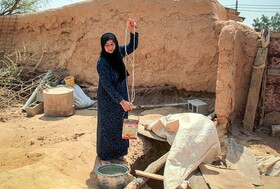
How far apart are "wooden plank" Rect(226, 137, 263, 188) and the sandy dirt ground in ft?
1.98

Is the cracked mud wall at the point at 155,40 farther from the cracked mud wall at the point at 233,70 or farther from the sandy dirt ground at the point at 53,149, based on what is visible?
the sandy dirt ground at the point at 53,149

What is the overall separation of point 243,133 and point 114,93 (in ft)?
9.33

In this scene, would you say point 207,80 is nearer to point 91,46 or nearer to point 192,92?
point 192,92

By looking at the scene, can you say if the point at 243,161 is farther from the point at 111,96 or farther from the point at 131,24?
the point at 131,24

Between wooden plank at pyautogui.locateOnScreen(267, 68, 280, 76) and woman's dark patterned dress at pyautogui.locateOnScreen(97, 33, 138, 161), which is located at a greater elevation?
wooden plank at pyautogui.locateOnScreen(267, 68, 280, 76)

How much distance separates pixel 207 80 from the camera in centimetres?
676

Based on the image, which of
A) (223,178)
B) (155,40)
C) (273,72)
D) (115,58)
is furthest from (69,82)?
(223,178)

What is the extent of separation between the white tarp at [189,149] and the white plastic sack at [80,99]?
122 inches

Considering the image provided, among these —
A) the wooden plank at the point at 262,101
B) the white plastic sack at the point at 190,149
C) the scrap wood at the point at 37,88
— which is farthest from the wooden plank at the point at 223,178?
the scrap wood at the point at 37,88

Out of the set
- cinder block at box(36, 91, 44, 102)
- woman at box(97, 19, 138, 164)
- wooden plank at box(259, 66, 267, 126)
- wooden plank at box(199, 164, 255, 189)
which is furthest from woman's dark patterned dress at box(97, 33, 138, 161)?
cinder block at box(36, 91, 44, 102)

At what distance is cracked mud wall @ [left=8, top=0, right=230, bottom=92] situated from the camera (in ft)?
22.1

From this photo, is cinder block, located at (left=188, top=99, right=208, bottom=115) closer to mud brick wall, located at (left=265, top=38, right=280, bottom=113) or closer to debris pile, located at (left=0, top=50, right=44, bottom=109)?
mud brick wall, located at (left=265, top=38, right=280, bottom=113)

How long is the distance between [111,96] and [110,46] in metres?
0.59

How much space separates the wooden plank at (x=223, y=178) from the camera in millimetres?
3745
